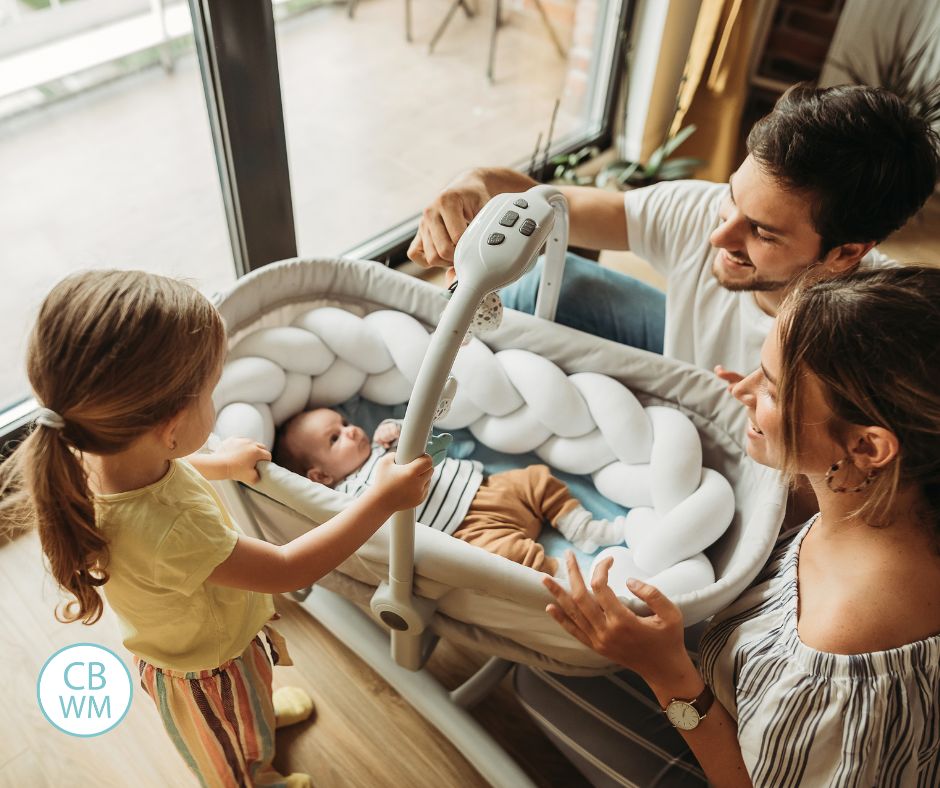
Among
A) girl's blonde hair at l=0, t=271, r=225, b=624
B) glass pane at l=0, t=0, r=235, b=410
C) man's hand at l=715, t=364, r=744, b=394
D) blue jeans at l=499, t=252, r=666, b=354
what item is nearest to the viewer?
girl's blonde hair at l=0, t=271, r=225, b=624

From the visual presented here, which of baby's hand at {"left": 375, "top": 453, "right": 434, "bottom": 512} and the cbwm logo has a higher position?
A: baby's hand at {"left": 375, "top": 453, "right": 434, "bottom": 512}

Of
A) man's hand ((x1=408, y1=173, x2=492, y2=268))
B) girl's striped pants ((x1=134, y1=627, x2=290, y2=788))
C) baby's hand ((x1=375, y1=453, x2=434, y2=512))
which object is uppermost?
man's hand ((x1=408, y1=173, x2=492, y2=268))

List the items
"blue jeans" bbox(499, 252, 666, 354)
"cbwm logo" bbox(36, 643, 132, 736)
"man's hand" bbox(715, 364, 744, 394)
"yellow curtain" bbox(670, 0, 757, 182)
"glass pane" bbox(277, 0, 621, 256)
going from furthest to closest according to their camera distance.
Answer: "glass pane" bbox(277, 0, 621, 256) → "yellow curtain" bbox(670, 0, 757, 182) → "blue jeans" bbox(499, 252, 666, 354) → "cbwm logo" bbox(36, 643, 132, 736) → "man's hand" bbox(715, 364, 744, 394)

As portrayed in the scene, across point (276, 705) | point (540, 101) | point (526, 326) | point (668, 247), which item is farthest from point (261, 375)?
point (540, 101)

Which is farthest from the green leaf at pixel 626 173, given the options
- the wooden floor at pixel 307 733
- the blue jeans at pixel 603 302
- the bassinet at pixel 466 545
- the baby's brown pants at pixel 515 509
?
the wooden floor at pixel 307 733

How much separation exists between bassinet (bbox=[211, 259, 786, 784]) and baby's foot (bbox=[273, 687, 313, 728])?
146 mm

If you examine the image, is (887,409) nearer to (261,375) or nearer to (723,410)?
(723,410)

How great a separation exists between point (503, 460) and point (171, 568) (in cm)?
72

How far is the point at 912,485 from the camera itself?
85 cm

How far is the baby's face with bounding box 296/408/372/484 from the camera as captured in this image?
1.38m

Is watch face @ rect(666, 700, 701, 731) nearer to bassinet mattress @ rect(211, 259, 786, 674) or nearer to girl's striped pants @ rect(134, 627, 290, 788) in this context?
bassinet mattress @ rect(211, 259, 786, 674)

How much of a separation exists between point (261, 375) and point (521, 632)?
598 millimetres

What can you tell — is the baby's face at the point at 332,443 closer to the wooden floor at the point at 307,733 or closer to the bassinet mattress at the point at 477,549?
the bassinet mattress at the point at 477,549

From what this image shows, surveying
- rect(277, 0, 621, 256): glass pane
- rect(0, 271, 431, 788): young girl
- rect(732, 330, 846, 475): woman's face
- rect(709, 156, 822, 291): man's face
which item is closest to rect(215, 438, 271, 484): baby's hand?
rect(0, 271, 431, 788): young girl
